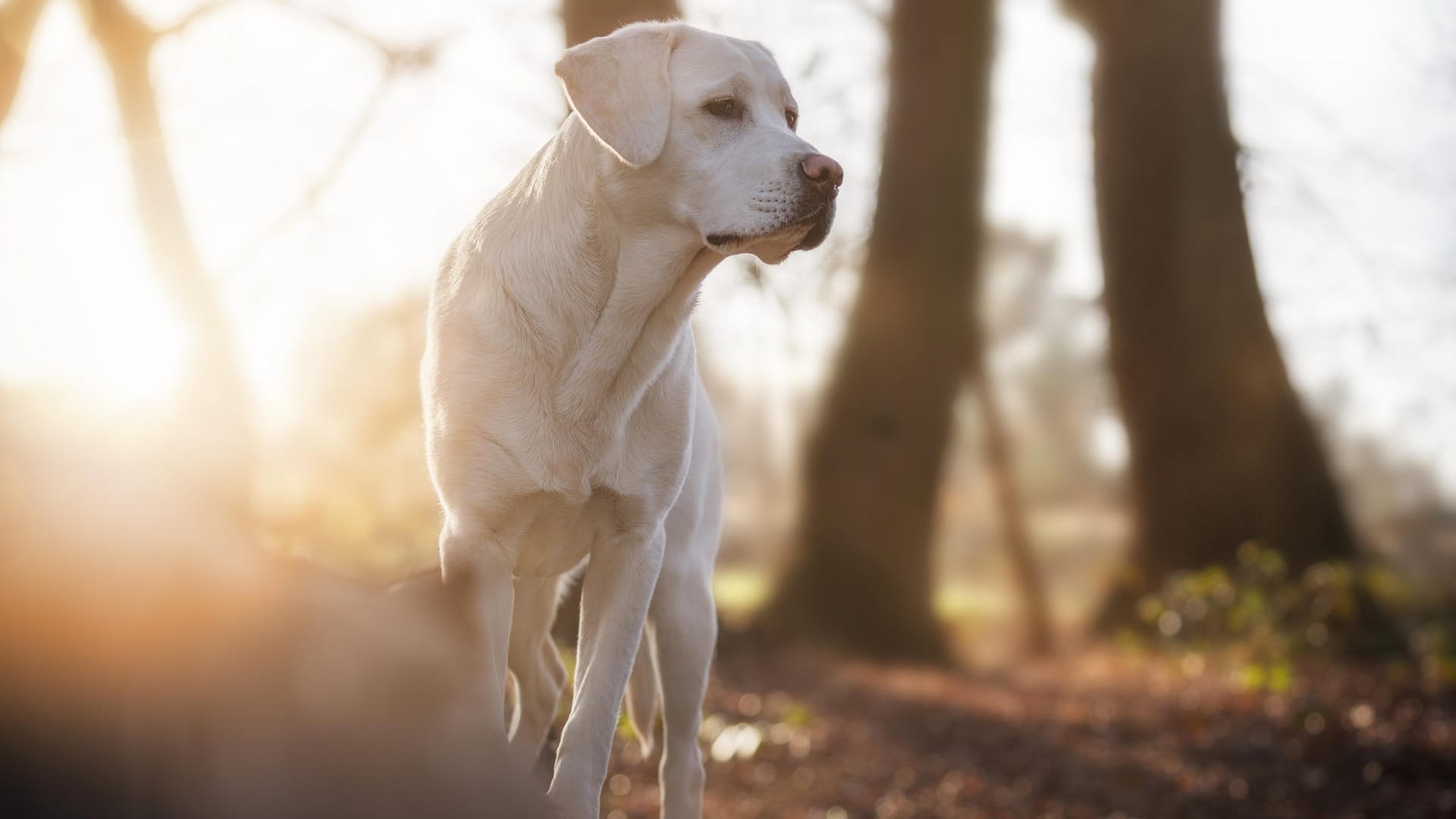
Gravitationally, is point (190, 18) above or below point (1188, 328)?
above

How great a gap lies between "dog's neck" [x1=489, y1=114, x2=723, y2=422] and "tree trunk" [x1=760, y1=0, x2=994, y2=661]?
7.81 metres

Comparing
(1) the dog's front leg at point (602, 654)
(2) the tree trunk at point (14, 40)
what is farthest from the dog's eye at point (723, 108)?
(2) the tree trunk at point (14, 40)

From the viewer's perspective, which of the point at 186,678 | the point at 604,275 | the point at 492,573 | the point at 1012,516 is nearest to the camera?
the point at 186,678

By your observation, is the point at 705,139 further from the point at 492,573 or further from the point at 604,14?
the point at 604,14

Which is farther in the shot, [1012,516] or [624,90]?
[1012,516]

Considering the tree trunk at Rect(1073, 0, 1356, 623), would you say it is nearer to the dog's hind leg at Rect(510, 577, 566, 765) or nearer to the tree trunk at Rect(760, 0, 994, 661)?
the tree trunk at Rect(760, 0, 994, 661)

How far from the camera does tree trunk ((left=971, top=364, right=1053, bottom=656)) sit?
A: 16078mm

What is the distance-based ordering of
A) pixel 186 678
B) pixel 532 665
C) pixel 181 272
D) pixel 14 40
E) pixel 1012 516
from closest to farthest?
pixel 186 678
pixel 532 665
pixel 14 40
pixel 181 272
pixel 1012 516

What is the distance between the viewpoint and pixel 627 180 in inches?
126

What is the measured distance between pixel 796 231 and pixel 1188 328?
867 cm

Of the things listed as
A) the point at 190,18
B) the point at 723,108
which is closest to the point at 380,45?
the point at 190,18

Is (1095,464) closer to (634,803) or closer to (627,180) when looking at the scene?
(634,803)

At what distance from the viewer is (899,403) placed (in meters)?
10.9

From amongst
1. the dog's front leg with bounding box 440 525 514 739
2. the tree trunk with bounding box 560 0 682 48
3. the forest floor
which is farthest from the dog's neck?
the tree trunk with bounding box 560 0 682 48
